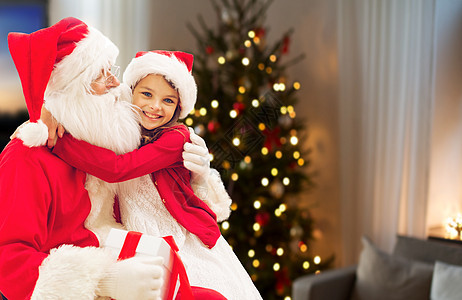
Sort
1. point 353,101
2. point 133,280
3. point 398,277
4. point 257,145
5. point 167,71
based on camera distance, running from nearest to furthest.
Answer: point 133,280 → point 167,71 → point 398,277 → point 257,145 → point 353,101

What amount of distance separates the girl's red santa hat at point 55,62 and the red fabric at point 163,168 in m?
0.07

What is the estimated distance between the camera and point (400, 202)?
2645mm

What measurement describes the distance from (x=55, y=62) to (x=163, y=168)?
28 cm

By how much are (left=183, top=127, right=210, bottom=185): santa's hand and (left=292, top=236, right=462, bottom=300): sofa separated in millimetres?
1522

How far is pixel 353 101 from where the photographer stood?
2.93 m

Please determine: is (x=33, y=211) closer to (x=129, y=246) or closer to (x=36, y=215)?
(x=36, y=215)

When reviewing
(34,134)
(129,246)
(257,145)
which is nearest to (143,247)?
(129,246)

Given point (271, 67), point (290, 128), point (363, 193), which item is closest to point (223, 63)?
point (271, 67)

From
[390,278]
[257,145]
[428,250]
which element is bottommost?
[390,278]

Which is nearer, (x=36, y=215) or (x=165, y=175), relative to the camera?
(x=36, y=215)

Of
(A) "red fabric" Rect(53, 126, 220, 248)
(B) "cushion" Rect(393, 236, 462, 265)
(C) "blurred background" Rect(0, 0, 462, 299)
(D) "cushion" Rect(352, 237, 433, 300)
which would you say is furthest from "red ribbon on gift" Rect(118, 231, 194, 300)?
(B) "cushion" Rect(393, 236, 462, 265)

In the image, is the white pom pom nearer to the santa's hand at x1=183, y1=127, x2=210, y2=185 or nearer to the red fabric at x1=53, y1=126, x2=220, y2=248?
the red fabric at x1=53, y1=126, x2=220, y2=248

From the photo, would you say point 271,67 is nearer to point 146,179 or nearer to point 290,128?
point 290,128

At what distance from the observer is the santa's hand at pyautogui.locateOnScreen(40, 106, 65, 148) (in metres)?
0.80
